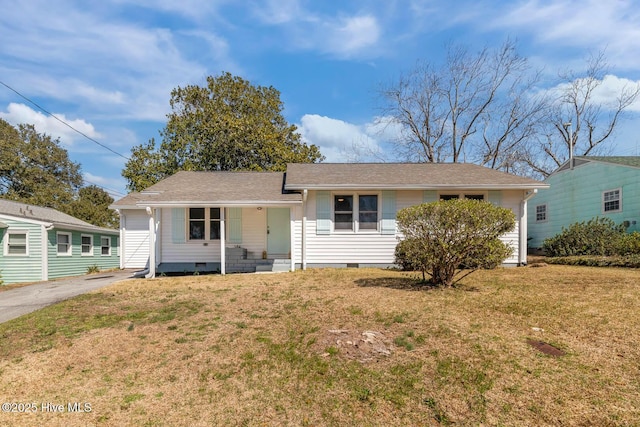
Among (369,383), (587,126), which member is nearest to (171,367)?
(369,383)

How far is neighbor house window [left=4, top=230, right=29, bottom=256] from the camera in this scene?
1439cm

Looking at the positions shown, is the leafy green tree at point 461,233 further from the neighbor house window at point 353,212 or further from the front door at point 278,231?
the front door at point 278,231

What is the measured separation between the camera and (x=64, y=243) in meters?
15.8

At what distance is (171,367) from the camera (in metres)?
4.07

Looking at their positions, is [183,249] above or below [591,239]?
below

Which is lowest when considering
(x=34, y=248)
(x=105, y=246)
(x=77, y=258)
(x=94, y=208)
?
(x=77, y=258)

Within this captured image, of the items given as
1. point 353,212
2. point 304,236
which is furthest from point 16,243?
point 353,212

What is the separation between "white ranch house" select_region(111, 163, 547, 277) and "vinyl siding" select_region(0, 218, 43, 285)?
→ 566 centimetres

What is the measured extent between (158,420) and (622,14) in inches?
549

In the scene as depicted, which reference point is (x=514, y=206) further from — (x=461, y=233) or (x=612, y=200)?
(x=461, y=233)

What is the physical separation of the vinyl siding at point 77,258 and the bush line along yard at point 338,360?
10097mm

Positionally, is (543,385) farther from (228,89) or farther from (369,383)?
(228,89)

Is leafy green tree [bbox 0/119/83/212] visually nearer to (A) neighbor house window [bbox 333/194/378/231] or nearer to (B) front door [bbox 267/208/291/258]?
(B) front door [bbox 267/208/291/258]

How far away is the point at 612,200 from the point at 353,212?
11.6 metres
